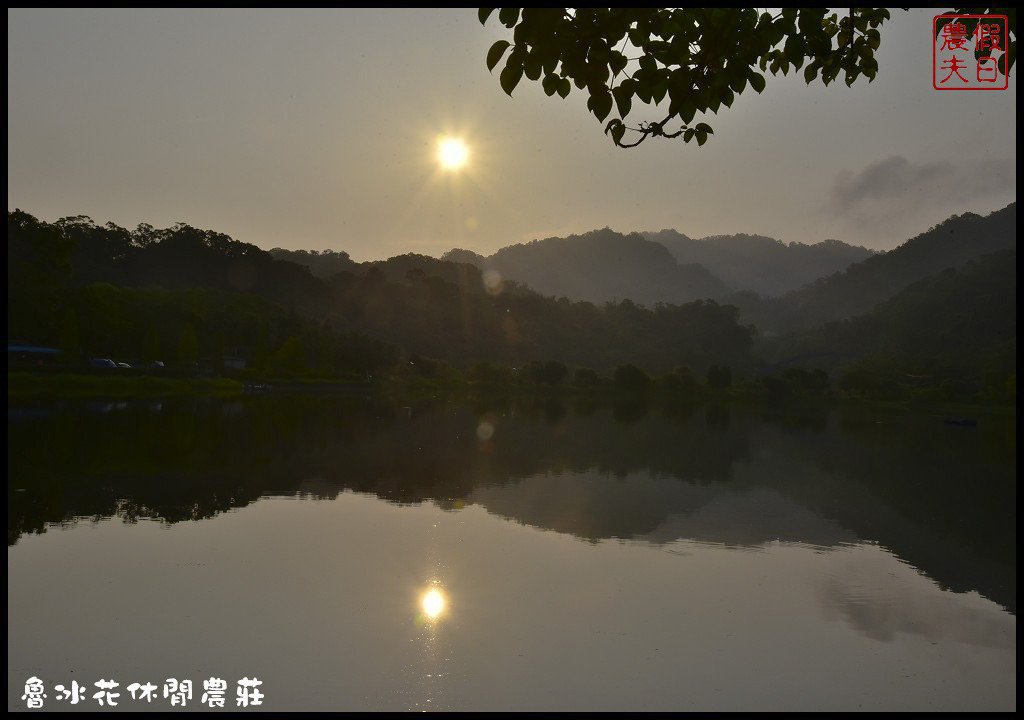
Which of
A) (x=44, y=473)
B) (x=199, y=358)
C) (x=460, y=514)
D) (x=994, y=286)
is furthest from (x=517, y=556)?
(x=994, y=286)

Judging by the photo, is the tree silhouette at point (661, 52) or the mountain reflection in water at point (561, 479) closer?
the tree silhouette at point (661, 52)

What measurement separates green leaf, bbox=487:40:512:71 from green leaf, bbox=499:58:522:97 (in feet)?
0.34

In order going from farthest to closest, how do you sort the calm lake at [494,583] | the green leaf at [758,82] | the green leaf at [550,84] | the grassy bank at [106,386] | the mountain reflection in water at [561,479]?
the grassy bank at [106,386] → the mountain reflection in water at [561,479] → the calm lake at [494,583] → the green leaf at [758,82] → the green leaf at [550,84]

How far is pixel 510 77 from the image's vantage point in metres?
5.50

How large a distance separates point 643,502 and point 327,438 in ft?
57.9

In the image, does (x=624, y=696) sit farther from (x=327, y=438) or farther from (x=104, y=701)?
(x=327, y=438)

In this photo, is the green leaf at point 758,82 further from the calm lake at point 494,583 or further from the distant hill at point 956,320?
the distant hill at point 956,320

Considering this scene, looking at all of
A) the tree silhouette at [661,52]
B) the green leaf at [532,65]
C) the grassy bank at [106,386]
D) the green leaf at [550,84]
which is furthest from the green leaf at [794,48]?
the grassy bank at [106,386]

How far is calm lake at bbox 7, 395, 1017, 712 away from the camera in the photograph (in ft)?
30.6

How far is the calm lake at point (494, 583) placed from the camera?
9312 mm

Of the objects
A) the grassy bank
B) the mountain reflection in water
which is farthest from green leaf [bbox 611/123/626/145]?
the grassy bank

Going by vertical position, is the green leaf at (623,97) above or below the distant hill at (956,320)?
below

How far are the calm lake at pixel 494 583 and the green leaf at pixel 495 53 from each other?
252 inches

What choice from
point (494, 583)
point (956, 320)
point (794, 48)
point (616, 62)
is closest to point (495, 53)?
point (616, 62)
